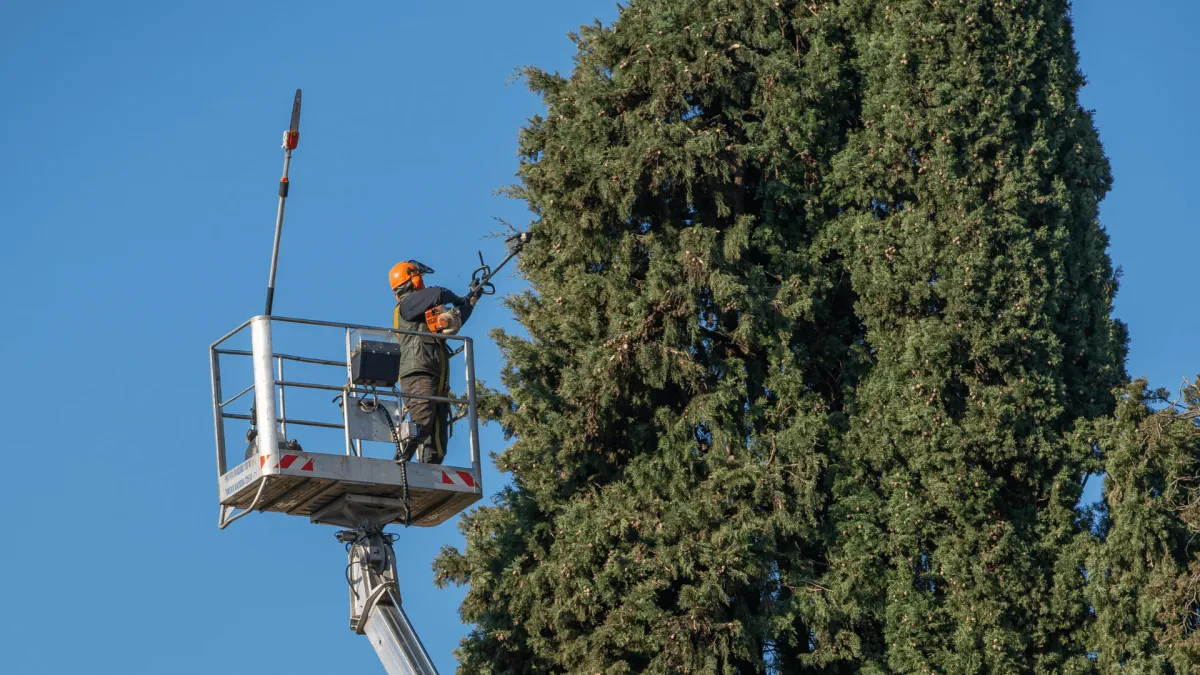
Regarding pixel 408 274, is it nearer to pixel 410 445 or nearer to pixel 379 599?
pixel 410 445

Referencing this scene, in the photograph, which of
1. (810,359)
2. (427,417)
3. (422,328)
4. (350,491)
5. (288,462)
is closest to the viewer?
(288,462)

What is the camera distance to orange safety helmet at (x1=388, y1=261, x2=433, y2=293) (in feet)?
71.0

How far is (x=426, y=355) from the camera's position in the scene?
2080 centimetres

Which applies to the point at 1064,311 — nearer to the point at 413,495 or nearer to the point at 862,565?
the point at 862,565

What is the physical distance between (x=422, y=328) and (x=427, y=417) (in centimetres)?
113

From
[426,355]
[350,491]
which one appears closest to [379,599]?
[350,491]

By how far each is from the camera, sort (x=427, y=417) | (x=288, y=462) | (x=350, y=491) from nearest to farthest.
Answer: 1. (x=288, y=462)
2. (x=350, y=491)
3. (x=427, y=417)

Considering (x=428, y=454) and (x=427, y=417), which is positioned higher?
(x=427, y=417)

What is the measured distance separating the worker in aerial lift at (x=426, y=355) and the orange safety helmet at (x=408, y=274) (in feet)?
0.03

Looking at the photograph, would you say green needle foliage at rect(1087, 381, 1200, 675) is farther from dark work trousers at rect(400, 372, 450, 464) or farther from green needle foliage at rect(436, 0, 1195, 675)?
dark work trousers at rect(400, 372, 450, 464)

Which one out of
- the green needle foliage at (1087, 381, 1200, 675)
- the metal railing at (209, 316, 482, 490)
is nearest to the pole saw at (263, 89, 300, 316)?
the metal railing at (209, 316, 482, 490)

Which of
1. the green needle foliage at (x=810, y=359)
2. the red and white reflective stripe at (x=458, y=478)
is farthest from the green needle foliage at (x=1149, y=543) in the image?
the red and white reflective stripe at (x=458, y=478)

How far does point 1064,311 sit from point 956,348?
129 centimetres

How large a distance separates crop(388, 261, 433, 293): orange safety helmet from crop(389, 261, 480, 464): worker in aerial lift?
0.01m
